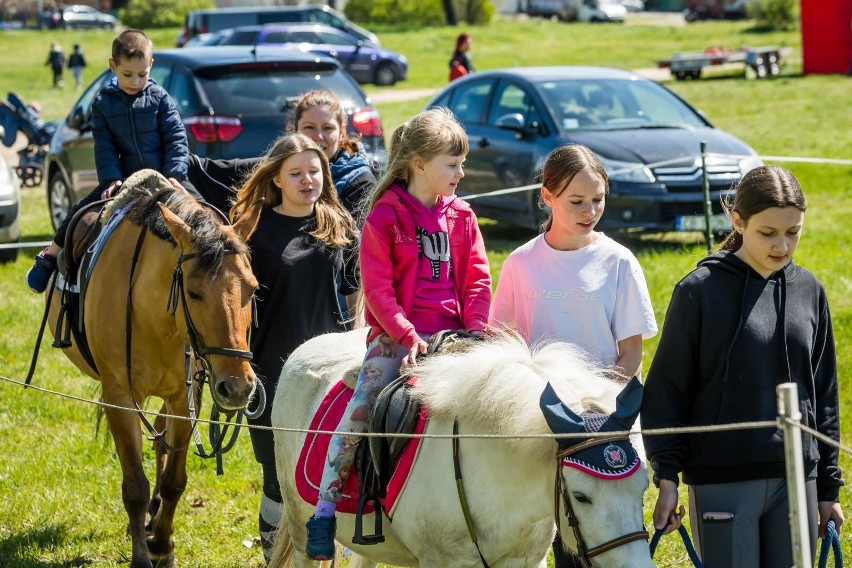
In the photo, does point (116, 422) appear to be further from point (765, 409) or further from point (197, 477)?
point (765, 409)

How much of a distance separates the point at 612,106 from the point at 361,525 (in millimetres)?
9391

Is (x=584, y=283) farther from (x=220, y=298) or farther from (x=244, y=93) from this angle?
(x=244, y=93)

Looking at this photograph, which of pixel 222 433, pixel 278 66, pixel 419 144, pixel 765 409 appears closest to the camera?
pixel 765 409

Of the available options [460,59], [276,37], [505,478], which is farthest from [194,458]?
[276,37]

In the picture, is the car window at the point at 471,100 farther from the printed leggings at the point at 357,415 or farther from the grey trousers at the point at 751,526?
the grey trousers at the point at 751,526

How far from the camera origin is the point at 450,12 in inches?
2115

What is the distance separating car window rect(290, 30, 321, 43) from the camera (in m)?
31.5

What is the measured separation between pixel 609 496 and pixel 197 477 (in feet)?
13.4

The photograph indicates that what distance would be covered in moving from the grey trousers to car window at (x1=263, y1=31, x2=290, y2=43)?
27.5m

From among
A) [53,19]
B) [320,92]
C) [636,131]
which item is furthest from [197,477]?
[53,19]

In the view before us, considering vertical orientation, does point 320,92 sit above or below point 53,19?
below

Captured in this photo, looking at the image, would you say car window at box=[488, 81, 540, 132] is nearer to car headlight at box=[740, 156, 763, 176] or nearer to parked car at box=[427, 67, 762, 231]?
parked car at box=[427, 67, 762, 231]

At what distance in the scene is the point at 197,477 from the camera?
6.66m

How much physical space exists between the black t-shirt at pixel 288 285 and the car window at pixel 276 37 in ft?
83.8
